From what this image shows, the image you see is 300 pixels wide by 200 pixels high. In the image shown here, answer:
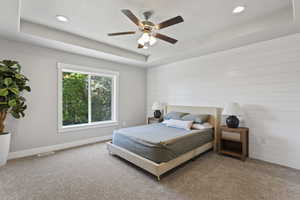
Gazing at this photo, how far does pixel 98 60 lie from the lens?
4309 millimetres

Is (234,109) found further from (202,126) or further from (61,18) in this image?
(61,18)

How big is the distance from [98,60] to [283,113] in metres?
4.64

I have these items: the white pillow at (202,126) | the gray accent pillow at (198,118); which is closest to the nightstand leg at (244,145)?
the white pillow at (202,126)

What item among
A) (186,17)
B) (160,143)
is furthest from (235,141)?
(186,17)

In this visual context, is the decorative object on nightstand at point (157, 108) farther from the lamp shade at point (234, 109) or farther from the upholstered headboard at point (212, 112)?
the lamp shade at point (234, 109)

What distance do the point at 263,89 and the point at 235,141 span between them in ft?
4.13

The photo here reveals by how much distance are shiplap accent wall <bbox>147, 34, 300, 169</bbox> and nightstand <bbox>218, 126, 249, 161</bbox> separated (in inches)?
10.7

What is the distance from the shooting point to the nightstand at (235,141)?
2.97 meters

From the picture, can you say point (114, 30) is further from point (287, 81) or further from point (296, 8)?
point (287, 81)

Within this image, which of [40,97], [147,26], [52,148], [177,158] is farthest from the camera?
[52,148]

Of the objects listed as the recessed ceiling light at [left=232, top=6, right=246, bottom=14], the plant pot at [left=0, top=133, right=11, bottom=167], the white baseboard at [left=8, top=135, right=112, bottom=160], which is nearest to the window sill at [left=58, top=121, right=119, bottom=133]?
the white baseboard at [left=8, top=135, right=112, bottom=160]

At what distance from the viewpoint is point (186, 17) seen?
2582mm

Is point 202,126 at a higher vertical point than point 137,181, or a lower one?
higher

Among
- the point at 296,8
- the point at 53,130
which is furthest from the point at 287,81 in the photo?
the point at 53,130
